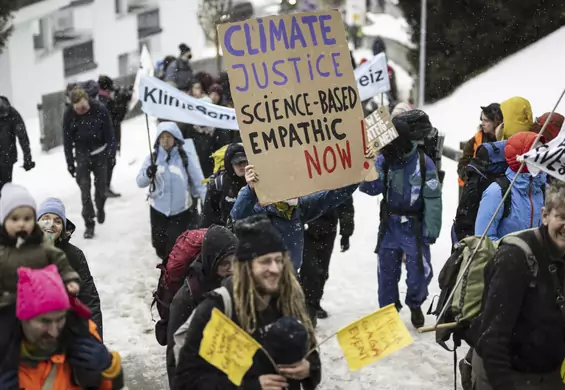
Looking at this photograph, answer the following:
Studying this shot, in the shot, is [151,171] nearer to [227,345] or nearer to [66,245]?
[66,245]

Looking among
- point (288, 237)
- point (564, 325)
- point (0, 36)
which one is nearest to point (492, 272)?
point (564, 325)

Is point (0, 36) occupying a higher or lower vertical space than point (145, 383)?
higher

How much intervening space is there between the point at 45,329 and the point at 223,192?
4.13 meters

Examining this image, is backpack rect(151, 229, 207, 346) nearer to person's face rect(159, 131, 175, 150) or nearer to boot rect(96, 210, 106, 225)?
person's face rect(159, 131, 175, 150)

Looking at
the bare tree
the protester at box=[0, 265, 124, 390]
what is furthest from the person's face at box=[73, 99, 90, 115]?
the bare tree

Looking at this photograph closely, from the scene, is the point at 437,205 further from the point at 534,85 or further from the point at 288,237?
the point at 534,85

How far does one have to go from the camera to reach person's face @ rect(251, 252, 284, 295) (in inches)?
151

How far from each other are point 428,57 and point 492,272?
63.6 ft

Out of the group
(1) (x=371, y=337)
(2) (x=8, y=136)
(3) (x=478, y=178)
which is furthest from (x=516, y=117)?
(2) (x=8, y=136)

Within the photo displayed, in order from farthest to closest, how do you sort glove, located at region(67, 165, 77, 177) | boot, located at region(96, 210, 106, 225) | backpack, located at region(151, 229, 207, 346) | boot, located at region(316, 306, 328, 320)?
boot, located at region(96, 210, 106, 225) < glove, located at region(67, 165, 77, 177) < boot, located at region(316, 306, 328, 320) < backpack, located at region(151, 229, 207, 346)

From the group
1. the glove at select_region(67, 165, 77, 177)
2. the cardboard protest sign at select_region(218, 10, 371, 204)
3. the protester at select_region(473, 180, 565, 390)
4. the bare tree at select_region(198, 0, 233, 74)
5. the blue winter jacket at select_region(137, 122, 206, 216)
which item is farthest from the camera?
the bare tree at select_region(198, 0, 233, 74)

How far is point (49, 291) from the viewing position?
3652 mm

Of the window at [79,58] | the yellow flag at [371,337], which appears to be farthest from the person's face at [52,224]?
the window at [79,58]

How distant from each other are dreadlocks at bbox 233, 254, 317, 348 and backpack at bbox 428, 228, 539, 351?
1.05 m
